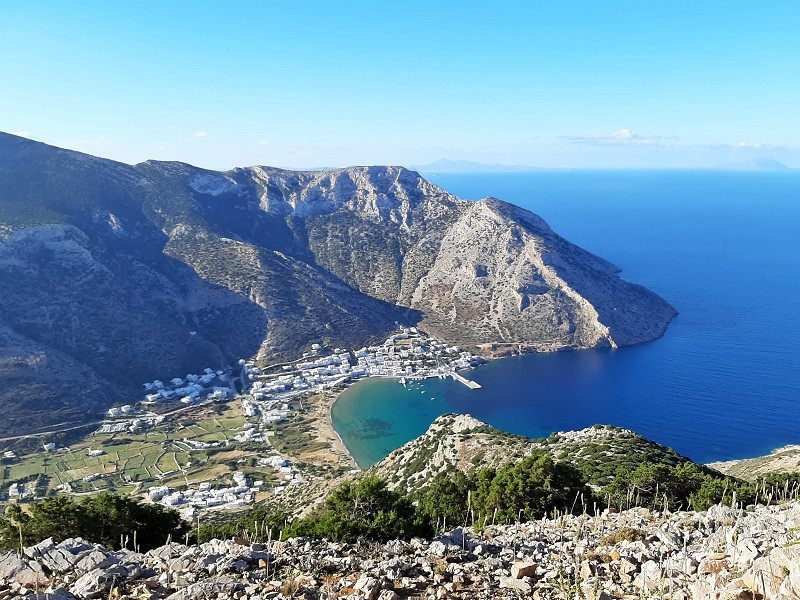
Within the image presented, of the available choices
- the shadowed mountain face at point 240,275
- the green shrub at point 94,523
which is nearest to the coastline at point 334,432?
the shadowed mountain face at point 240,275

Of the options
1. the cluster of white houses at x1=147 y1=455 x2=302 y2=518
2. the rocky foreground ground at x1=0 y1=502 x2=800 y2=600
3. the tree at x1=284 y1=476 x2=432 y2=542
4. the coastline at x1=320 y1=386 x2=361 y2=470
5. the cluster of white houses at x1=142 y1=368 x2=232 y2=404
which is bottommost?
the coastline at x1=320 y1=386 x2=361 y2=470

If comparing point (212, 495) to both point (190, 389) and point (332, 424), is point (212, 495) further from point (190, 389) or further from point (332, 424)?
point (190, 389)

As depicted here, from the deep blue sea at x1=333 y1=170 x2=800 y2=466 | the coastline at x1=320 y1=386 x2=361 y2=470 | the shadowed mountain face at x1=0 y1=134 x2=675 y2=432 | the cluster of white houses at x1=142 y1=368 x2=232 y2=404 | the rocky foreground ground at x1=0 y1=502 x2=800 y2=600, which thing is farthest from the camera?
the shadowed mountain face at x1=0 y1=134 x2=675 y2=432

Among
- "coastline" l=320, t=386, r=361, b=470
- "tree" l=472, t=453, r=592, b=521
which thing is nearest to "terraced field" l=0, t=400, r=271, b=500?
"coastline" l=320, t=386, r=361, b=470

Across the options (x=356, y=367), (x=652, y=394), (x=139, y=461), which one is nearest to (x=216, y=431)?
(x=139, y=461)

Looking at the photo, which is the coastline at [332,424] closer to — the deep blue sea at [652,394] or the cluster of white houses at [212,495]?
the deep blue sea at [652,394]

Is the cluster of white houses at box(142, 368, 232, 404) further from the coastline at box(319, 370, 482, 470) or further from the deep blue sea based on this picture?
the deep blue sea
